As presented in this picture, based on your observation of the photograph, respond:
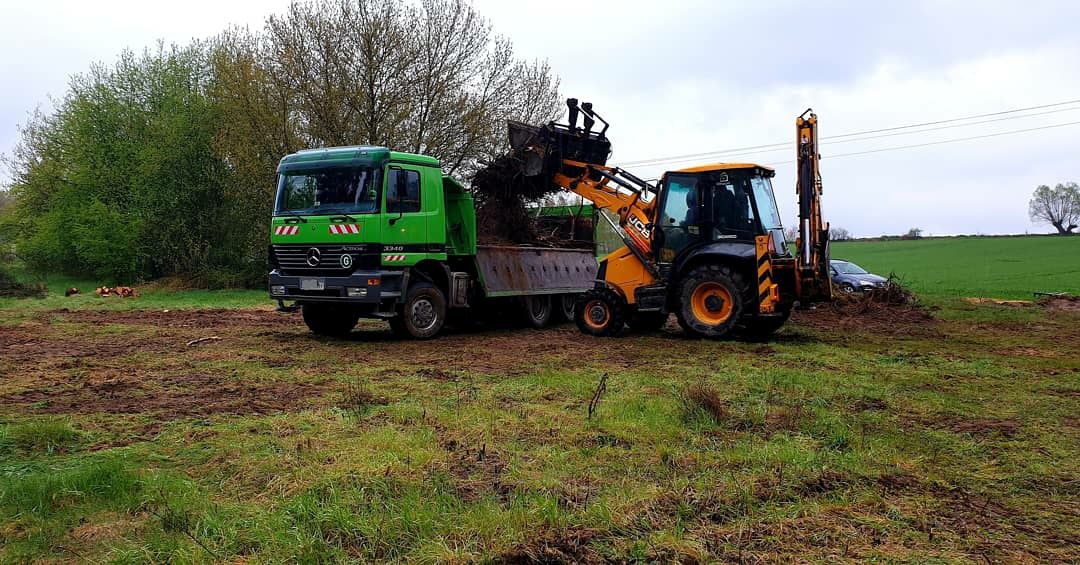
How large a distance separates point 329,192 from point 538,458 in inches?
283

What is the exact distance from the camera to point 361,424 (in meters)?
5.75

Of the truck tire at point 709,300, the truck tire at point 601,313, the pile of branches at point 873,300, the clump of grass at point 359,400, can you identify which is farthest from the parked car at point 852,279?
the clump of grass at point 359,400

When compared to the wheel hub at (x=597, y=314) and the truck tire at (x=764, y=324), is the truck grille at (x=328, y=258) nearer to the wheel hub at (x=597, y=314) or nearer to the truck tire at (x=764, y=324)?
the wheel hub at (x=597, y=314)

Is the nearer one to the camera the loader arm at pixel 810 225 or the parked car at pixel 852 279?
the loader arm at pixel 810 225

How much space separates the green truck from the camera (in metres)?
10.6

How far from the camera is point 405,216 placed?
36.0 ft

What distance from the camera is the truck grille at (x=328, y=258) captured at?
10.5m

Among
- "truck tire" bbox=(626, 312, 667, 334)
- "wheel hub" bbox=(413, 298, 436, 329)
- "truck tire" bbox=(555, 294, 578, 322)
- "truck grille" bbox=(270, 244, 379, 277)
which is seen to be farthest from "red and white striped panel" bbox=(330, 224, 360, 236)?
"truck tire" bbox=(555, 294, 578, 322)

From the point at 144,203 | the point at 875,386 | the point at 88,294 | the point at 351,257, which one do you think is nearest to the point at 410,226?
the point at 351,257

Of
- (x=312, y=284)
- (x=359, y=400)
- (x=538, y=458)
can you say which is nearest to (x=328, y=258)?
A: (x=312, y=284)

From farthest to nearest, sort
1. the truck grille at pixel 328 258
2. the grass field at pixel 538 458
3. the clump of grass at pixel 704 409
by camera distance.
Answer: the truck grille at pixel 328 258 < the clump of grass at pixel 704 409 < the grass field at pixel 538 458

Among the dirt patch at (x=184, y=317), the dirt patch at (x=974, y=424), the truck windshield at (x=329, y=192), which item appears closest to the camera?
the dirt patch at (x=974, y=424)

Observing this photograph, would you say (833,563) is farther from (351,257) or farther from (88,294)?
(88,294)

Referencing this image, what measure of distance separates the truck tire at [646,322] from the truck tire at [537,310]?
202 centimetres
